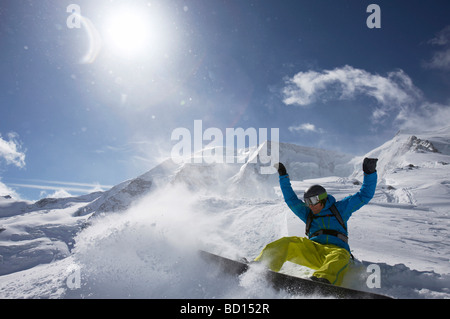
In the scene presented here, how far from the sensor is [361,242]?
515 cm

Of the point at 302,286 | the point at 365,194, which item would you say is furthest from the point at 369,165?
the point at 302,286

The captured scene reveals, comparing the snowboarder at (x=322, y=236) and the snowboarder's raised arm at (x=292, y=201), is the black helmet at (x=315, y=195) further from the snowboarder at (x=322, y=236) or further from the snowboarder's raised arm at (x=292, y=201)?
the snowboarder's raised arm at (x=292, y=201)

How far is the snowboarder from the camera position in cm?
300

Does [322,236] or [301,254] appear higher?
[322,236]

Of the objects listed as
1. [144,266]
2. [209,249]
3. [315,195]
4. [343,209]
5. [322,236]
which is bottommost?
[209,249]

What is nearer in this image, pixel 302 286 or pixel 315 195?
pixel 302 286

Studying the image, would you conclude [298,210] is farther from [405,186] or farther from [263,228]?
[405,186]

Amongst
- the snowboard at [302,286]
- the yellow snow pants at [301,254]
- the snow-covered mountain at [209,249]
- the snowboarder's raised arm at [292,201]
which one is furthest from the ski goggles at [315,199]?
the snowboard at [302,286]

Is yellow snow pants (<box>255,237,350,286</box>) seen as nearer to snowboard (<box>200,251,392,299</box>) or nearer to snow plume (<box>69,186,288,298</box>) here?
snowboard (<box>200,251,392,299</box>)

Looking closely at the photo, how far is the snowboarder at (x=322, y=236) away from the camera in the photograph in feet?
9.85

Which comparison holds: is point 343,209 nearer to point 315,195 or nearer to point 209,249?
point 315,195

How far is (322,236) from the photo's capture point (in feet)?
12.2
